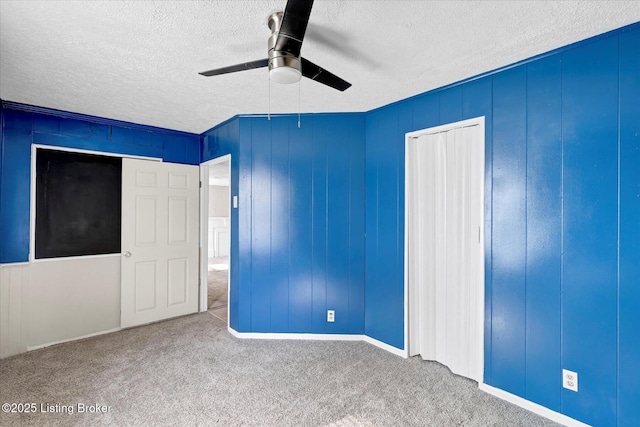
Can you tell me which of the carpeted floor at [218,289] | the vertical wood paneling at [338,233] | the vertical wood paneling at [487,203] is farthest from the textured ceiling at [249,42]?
the carpeted floor at [218,289]

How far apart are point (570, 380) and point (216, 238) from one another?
841cm

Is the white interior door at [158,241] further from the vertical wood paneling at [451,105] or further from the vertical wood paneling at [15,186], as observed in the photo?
the vertical wood paneling at [451,105]

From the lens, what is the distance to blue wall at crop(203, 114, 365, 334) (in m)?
3.22

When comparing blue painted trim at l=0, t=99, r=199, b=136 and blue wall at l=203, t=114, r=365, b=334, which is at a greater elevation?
blue painted trim at l=0, t=99, r=199, b=136

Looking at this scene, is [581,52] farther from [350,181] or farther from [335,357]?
[335,357]

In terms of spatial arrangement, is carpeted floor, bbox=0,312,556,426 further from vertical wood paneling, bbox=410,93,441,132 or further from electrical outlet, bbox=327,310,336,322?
vertical wood paneling, bbox=410,93,441,132

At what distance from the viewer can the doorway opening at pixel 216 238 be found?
4195 millimetres

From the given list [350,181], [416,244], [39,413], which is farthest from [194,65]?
[39,413]

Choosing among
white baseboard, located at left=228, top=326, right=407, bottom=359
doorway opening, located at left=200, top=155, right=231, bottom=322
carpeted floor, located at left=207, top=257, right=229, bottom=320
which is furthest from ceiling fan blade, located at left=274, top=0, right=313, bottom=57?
carpeted floor, located at left=207, top=257, right=229, bottom=320

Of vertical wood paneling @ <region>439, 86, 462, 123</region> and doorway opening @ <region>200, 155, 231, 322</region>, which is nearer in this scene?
vertical wood paneling @ <region>439, 86, 462, 123</region>

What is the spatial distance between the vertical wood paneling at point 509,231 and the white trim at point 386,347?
778 mm

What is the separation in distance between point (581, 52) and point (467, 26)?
2.65ft

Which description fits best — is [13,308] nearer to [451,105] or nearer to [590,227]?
[451,105]

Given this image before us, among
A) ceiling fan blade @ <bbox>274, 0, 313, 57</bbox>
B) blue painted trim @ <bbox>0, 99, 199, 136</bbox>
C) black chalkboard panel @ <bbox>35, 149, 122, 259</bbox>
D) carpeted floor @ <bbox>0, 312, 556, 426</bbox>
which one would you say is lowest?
carpeted floor @ <bbox>0, 312, 556, 426</bbox>
